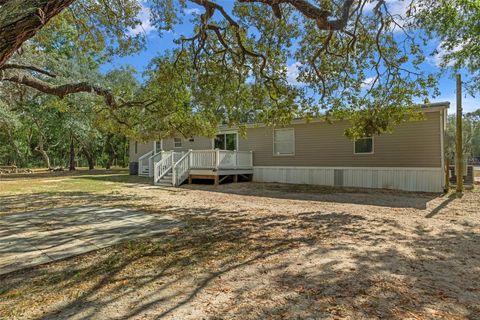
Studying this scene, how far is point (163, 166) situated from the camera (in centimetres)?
1513

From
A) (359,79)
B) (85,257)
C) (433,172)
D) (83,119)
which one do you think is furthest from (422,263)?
(83,119)

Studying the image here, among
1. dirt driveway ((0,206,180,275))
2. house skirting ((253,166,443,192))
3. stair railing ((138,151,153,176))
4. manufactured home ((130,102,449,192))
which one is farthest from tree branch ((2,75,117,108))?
stair railing ((138,151,153,176))

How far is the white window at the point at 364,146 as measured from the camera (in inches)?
488

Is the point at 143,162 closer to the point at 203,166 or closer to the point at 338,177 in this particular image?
the point at 203,166

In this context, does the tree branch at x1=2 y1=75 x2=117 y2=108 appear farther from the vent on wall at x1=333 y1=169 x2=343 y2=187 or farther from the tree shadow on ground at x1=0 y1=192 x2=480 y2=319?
the vent on wall at x1=333 y1=169 x2=343 y2=187

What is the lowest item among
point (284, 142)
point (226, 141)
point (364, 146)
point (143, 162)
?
point (143, 162)

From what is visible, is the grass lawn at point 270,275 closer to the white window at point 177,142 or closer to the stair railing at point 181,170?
the stair railing at point 181,170

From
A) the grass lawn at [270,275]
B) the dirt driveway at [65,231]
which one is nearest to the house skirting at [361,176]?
the grass lawn at [270,275]

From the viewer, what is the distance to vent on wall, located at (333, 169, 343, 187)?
13.1 m

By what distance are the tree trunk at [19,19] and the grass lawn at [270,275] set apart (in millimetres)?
2388

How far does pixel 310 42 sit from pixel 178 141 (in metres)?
12.9

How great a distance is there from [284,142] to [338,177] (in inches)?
123

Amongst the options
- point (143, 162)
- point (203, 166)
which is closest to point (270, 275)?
point (203, 166)

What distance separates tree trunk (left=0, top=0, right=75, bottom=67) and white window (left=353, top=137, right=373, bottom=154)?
1162 centimetres
